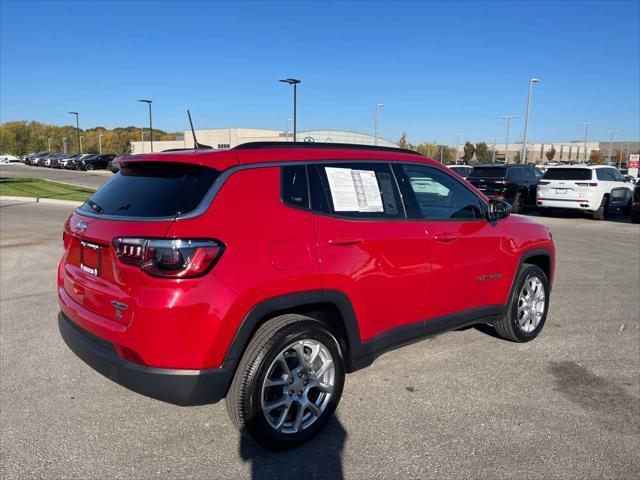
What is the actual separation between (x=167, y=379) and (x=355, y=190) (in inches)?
65.0

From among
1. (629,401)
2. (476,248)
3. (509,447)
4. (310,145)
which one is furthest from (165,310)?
(629,401)

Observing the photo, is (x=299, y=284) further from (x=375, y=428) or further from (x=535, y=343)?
(x=535, y=343)

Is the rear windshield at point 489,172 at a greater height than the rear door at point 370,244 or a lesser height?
greater

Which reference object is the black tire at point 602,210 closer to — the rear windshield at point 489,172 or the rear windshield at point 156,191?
the rear windshield at point 489,172

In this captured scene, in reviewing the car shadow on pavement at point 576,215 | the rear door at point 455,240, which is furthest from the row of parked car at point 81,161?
the rear door at point 455,240

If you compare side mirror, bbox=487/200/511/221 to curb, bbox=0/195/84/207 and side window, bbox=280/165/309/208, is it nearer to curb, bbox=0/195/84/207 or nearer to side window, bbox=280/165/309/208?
side window, bbox=280/165/309/208

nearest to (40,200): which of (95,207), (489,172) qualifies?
(489,172)

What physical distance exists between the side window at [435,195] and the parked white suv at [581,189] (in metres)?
13.3

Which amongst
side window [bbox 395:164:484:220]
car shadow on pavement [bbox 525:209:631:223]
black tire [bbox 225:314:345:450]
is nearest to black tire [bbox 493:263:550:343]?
side window [bbox 395:164:484:220]

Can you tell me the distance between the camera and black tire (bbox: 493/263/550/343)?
15.0 feet

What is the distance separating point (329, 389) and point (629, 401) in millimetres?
2251

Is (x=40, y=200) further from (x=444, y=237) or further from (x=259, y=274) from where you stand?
(x=259, y=274)

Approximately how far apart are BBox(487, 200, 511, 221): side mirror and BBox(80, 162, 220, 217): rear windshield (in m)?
2.45

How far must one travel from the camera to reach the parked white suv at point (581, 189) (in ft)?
51.3
